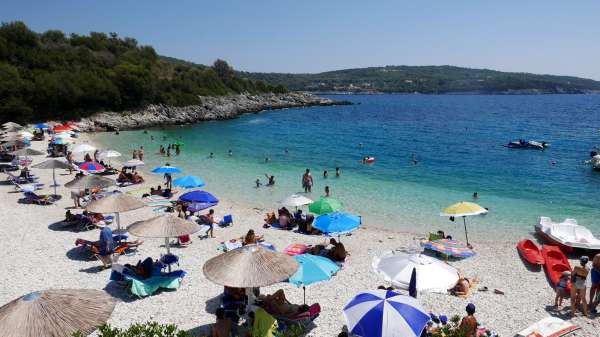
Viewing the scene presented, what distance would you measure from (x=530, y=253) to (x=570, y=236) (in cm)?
250

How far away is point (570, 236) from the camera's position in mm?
14961

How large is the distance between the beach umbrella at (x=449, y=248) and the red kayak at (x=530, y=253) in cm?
190

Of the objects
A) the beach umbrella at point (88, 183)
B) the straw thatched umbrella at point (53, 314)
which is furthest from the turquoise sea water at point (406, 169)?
the straw thatched umbrella at point (53, 314)

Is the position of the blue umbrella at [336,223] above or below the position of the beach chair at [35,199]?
above

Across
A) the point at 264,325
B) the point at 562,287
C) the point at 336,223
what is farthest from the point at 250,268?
the point at 562,287

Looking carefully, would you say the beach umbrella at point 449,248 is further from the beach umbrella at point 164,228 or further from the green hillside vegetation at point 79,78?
the green hillside vegetation at point 79,78

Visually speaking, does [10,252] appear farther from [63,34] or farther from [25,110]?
[63,34]

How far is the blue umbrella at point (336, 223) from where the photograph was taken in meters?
12.6

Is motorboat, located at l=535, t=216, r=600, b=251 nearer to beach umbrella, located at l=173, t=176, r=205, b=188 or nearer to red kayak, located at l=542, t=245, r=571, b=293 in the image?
red kayak, located at l=542, t=245, r=571, b=293

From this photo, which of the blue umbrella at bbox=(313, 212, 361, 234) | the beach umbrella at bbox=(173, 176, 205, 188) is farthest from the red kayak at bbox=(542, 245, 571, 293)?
the beach umbrella at bbox=(173, 176, 205, 188)

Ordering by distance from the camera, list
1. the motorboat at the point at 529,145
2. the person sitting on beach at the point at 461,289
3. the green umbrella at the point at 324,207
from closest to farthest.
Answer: the person sitting on beach at the point at 461,289 → the green umbrella at the point at 324,207 → the motorboat at the point at 529,145

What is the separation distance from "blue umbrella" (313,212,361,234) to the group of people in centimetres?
573

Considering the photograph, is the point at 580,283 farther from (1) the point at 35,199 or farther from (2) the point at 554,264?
(1) the point at 35,199

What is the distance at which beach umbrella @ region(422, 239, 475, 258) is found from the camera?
13.3 m
